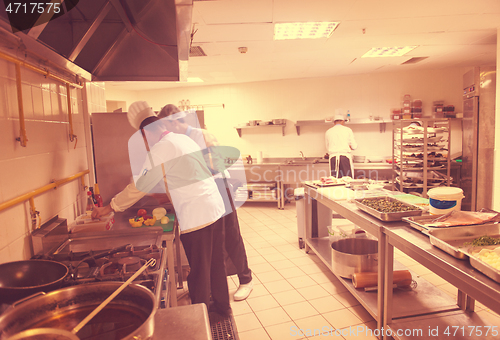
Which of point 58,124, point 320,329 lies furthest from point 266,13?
point 320,329

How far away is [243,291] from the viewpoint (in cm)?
281

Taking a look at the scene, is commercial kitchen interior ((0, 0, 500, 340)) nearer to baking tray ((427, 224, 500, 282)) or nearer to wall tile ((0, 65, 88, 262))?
wall tile ((0, 65, 88, 262))

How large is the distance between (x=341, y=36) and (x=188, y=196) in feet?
10.3

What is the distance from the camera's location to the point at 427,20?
3.54 meters

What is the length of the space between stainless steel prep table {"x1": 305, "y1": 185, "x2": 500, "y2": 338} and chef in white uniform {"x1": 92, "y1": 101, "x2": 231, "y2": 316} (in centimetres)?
109

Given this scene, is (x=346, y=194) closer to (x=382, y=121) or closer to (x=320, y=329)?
(x=320, y=329)

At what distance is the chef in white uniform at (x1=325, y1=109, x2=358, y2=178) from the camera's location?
5902mm

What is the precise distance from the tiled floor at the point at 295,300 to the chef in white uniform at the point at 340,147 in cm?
236

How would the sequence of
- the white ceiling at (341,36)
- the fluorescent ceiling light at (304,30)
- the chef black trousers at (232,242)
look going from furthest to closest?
the fluorescent ceiling light at (304,30)
the white ceiling at (341,36)
the chef black trousers at (232,242)

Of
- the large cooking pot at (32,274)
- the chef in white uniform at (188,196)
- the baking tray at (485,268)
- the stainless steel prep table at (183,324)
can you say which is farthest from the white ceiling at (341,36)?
the stainless steel prep table at (183,324)

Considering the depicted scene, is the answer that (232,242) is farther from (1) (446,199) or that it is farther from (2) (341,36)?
(2) (341,36)

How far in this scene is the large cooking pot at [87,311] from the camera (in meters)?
0.84

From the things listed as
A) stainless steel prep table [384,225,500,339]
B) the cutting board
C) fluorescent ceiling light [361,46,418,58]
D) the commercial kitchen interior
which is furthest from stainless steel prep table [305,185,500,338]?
fluorescent ceiling light [361,46,418,58]

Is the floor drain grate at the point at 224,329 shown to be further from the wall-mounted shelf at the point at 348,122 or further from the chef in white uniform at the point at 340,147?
the wall-mounted shelf at the point at 348,122
